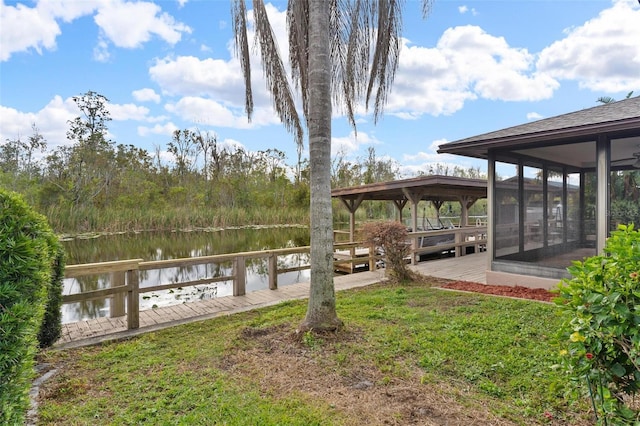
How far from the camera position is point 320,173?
3656mm

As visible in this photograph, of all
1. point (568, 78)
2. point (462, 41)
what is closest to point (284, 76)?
point (462, 41)

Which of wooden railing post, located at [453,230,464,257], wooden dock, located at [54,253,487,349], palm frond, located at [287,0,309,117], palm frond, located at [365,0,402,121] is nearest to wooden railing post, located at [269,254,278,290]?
wooden dock, located at [54,253,487,349]

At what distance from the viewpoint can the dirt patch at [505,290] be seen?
5.22m

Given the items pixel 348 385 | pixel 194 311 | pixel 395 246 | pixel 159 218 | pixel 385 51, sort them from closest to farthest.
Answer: pixel 348 385 < pixel 385 51 < pixel 194 311 < pixel 395 246 < pixel 159 218

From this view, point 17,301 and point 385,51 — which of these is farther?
point 385,51

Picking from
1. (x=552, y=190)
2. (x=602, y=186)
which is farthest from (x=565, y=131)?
(x=552, y=190)

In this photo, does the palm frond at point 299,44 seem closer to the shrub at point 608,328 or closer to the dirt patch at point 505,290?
the shrub at point 608,328

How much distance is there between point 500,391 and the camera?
2.45 metres

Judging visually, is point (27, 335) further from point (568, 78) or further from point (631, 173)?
point (568, 78)

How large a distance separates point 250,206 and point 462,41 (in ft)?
60.1

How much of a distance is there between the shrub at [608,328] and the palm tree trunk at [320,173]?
2.37 m

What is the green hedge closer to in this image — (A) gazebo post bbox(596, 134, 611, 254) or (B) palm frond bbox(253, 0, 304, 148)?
(B) palm frond bbox(253, 0, 304, 148)

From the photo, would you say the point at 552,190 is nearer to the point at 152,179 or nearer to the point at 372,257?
the point at 372,257

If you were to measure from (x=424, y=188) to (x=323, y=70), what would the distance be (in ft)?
21.6
